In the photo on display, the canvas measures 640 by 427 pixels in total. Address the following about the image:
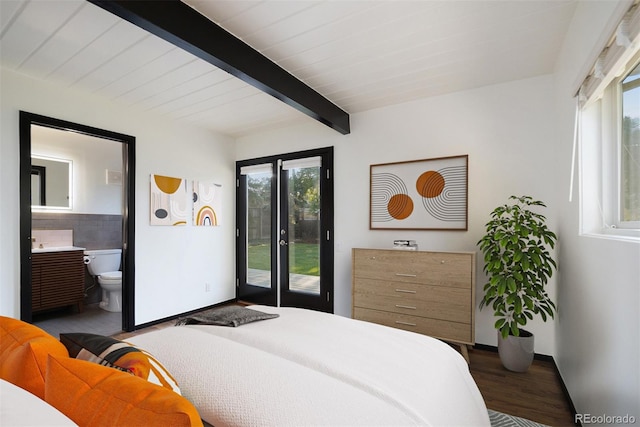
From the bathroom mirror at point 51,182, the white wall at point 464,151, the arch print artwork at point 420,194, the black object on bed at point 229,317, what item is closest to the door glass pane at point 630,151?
the white wall at point 464,151

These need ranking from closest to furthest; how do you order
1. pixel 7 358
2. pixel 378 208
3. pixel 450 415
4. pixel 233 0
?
pixel 7 358, pixel 450 415, pixel 233 0, pixel 378 208

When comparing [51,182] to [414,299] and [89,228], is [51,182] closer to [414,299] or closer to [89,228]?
[89,228]

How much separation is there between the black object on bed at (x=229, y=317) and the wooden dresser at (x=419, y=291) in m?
1.47

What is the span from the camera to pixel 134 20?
5.04 ft

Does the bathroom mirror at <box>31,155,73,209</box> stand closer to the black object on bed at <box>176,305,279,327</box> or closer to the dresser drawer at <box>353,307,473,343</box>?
the black object on bed at <box>176,305,279,327</box>

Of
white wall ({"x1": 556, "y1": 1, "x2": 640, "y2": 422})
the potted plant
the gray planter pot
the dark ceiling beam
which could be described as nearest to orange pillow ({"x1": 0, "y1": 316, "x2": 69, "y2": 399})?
the dark ceiling beam

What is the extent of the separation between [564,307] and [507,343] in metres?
0.50

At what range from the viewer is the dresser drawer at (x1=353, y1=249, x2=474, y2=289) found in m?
2.57

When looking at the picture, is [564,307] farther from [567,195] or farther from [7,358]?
[7,358]

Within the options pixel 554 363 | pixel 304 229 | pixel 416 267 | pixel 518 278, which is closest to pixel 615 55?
pixel 518 278

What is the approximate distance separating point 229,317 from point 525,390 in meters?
2.14

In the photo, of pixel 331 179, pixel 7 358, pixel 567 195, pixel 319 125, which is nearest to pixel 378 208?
pixel 331 179

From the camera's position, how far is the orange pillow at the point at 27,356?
83 centimetres

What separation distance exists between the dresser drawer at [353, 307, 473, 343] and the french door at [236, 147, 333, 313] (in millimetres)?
791
